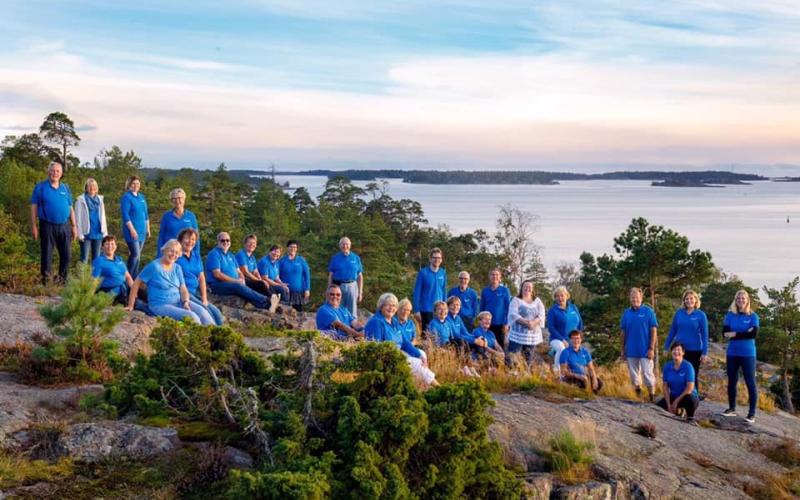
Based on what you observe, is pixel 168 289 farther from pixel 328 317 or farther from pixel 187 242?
pixel 328 317

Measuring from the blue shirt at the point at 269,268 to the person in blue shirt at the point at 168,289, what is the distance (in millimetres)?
4016

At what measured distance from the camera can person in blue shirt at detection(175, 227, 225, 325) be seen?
9.57 m

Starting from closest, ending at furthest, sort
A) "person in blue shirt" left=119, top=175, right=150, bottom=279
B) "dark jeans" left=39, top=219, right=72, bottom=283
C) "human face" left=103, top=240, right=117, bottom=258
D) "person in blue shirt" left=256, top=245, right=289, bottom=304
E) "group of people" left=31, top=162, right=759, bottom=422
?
"group of people" left=31, top=162, right=759, bottom=422
"human face" left=103, top=240, right=117, bottom=258
"dark jeans" left=39, top=219, right=72, bottom=283
"person in blue shirt" left=119, top=175, right=150, bottom=279
"person in blue shirt" left=256, top=245, right=289, bottom=304

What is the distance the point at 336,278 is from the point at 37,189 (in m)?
4.46

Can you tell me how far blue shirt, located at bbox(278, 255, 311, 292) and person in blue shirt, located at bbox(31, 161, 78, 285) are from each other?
339 centimetres

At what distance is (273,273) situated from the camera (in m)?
13.0

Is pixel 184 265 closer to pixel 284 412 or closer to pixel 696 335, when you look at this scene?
pixel 284 412

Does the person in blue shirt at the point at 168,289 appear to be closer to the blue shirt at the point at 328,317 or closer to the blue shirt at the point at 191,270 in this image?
the blue shirt at the point at 191,270

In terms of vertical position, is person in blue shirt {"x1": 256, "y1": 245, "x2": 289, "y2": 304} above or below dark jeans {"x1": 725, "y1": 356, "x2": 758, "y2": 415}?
above

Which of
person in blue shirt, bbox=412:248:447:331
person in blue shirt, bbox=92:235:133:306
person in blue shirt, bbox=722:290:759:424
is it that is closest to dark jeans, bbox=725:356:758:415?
person in blue shirt, bbox=722:290:759:424

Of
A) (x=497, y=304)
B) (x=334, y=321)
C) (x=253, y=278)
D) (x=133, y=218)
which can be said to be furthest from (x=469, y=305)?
(x=133, y=218)

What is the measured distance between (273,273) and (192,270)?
3297 millimetres

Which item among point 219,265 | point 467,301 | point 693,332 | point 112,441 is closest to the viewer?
point 112,441

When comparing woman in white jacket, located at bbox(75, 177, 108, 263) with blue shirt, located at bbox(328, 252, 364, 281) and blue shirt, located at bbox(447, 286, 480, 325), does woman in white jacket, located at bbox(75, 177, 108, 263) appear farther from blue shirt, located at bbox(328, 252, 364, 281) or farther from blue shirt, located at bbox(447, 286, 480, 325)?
blue shirt, located at bbox(447, 286, 480, 325)
